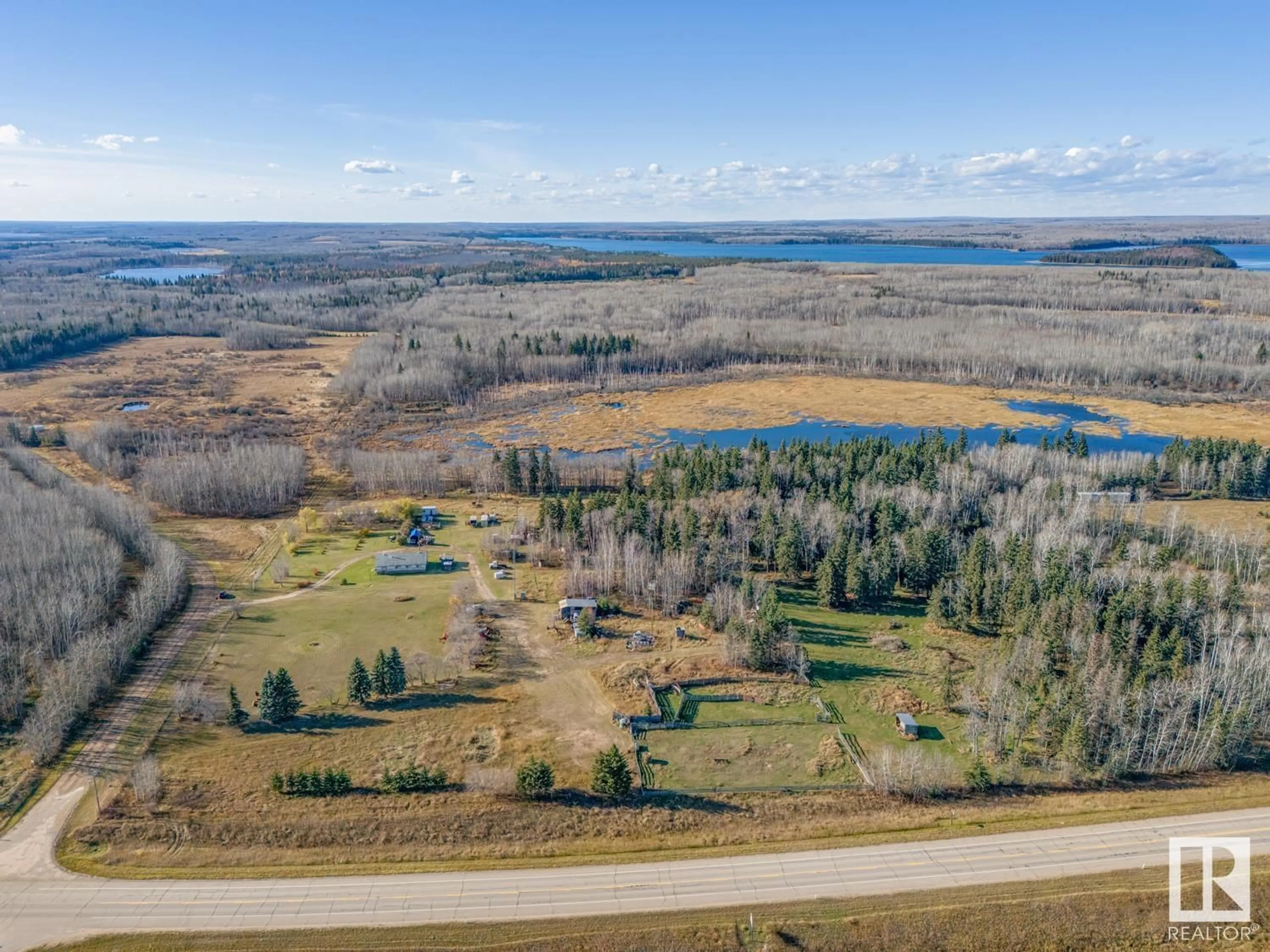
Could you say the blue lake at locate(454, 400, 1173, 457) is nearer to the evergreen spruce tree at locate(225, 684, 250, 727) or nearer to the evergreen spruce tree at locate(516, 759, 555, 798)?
the evergreen spruce tree at locate(225, 684, 250, 727)

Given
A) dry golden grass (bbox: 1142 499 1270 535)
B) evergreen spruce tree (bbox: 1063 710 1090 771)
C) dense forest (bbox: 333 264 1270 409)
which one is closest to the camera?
evergreen spruce tree (bbox: 1063 710 1090 771)

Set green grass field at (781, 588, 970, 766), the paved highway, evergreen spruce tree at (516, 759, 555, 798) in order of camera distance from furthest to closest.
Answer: green grass field at (781, 588, 970, 766), evergreen spruce tree at (516, 759, 555, 798), the paved highway

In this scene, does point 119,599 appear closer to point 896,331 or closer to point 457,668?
point 457,668

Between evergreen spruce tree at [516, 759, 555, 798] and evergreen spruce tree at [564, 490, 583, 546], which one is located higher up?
evergreen spruce tree at [564, 490, 583, 546]

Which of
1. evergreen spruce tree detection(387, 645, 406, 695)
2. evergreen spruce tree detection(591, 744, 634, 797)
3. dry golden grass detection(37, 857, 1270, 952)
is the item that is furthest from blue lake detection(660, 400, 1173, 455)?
dry golden grass detection(37, 857, 1270, 952)

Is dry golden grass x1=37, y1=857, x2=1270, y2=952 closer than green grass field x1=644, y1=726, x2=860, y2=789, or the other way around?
dry golden grass x1=37, y1=857, x2=1270, y2=952

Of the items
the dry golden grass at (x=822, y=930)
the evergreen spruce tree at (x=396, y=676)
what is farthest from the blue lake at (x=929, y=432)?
the dry golden grass at (x=822, y=930)

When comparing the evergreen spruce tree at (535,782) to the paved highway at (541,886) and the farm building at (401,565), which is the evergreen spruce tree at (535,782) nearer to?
the paved highway at (541,886)

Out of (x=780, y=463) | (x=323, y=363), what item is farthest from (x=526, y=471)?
(x=323, y=363)
